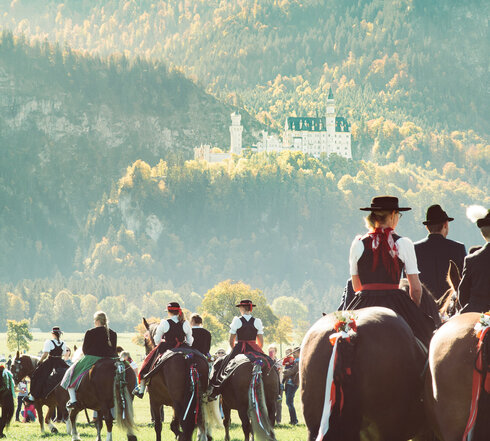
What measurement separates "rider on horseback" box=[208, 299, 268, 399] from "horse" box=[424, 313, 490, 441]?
11242mm

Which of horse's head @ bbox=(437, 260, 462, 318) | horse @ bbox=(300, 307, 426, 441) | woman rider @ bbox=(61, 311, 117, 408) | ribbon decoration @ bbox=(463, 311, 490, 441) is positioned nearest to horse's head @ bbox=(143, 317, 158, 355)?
woman rider @ bbox=(61, 311, 117, 408)

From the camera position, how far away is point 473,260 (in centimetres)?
959

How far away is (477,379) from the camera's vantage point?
8.38 metres

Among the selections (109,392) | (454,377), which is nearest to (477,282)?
(454,377)

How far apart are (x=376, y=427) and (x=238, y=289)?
155633mm

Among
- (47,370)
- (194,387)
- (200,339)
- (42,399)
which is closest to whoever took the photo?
(194,387)

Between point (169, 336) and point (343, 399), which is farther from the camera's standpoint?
point (169, 336)

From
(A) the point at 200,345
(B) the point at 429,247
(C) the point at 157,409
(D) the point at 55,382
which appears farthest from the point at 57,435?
(B) the point at 429,247

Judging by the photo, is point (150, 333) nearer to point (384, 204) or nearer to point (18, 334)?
point (384, 204)

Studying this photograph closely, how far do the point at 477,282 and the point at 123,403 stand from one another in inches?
445

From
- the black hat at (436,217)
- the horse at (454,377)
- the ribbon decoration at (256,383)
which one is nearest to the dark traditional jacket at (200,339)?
the ribbon decoration at (256,383)

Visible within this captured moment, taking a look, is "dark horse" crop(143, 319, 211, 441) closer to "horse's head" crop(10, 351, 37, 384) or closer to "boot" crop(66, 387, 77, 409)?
"boot" crop(66, 387, 77, 409)

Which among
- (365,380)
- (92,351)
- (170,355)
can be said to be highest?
(365,380)

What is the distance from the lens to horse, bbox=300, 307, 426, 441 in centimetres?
895
